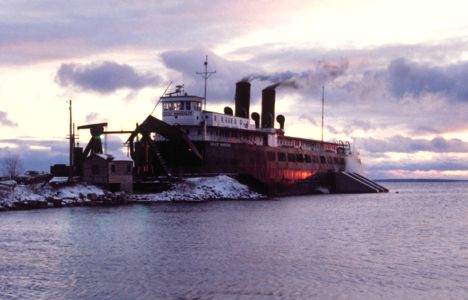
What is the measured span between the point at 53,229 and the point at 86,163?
26.6 m

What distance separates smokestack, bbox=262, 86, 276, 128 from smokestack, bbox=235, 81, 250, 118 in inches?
186

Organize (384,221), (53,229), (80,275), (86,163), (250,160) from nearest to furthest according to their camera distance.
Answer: (80,275)
(53,229)
(384,221)
(86,163)
(250,160)

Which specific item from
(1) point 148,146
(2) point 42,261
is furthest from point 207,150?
(2) point 42,261

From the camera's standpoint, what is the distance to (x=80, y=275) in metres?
24.4

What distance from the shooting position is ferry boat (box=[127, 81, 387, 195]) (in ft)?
243

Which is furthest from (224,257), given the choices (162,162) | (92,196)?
(162,162)

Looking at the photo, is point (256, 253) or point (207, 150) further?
point (207, 150)

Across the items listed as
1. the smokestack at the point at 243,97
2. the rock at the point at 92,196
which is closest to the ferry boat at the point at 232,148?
the smokestack at the point at 243,97

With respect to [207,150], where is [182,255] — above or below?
below

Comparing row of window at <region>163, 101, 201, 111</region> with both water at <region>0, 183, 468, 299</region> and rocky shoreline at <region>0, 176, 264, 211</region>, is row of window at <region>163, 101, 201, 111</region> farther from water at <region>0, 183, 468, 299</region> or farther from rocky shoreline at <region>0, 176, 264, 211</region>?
water at <region>0, 183, 468, 299</region>

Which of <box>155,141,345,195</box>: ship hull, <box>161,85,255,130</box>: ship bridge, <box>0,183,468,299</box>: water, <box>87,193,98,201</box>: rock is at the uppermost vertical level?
<box>161,85,255,130</box>: ship bridge

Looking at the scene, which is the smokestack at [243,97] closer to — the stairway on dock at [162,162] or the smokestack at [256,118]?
the smokestack at [256,118]

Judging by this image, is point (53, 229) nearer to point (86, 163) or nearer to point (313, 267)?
point (313, 267)

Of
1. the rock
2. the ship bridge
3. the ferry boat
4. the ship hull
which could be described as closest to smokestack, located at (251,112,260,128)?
the ferry boat
